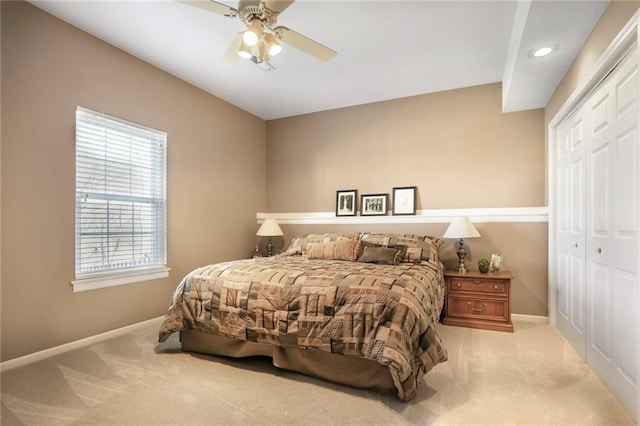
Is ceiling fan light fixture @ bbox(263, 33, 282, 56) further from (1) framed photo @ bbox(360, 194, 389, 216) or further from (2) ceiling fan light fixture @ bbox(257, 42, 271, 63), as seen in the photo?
(1) framed photo @ bbox(360, 194, 389, 216)

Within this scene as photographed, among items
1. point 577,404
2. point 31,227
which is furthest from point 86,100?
point 577,404

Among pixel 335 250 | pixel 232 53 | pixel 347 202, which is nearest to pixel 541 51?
pixel 232 53

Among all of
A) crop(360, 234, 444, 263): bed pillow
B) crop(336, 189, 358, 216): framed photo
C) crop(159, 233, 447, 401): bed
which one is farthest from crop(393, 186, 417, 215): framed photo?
crop(159, 233, 447, 401): bed

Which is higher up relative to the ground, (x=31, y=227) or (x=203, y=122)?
(x=203, y=122)

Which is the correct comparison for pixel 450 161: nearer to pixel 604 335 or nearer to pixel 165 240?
pixel 604 335

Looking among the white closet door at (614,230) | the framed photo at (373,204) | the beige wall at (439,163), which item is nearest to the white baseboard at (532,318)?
the beige wall at (439,163)

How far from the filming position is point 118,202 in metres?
3.11

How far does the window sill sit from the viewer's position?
2.80m

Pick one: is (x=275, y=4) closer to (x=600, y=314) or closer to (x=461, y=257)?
(x=600, y=314)

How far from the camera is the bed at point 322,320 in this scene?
197 centimetres

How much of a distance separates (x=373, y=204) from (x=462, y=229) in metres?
1.21

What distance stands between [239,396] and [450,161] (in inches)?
131

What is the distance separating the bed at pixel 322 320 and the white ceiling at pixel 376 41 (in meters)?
1.97

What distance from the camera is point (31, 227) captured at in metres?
2.49
